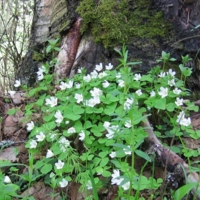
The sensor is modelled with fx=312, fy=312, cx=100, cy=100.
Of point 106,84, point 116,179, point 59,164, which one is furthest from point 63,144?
point 106,84

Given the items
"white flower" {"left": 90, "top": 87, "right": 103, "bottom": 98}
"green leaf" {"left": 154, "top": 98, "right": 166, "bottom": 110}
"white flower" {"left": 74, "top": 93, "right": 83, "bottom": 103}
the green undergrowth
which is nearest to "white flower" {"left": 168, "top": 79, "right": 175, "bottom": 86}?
the green undergrowth

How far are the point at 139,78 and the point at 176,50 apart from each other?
56 centimetres

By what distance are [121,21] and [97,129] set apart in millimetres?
1188

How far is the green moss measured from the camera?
9.31ft

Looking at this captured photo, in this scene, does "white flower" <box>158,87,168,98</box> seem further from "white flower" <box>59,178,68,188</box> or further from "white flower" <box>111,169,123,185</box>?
"white flower" <box>59,178,68,188</box>

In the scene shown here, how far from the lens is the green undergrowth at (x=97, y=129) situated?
6.48 feet

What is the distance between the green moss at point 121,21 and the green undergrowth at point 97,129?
1.24 feet

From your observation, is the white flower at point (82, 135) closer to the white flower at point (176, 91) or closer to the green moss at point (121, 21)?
the white flower at point (176, 91)

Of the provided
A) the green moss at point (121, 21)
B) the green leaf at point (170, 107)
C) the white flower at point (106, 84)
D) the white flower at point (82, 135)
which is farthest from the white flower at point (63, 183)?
the green moss at point (121, 21)

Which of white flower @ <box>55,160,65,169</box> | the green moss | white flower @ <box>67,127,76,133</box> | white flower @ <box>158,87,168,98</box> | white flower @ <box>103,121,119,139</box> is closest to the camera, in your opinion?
white flower @ <box>103,121,119,139</box>

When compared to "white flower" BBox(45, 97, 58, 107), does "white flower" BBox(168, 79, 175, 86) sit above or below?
below

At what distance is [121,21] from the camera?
9.50ft

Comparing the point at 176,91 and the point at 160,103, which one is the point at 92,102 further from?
the point at 176,91

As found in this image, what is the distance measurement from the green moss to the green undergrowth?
1.24ft
